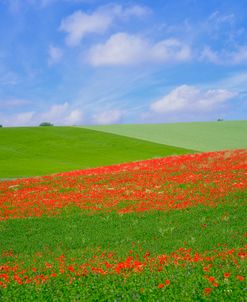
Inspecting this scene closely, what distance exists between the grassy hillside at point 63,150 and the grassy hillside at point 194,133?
17.3 feet

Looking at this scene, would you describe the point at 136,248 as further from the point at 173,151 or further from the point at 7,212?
the point at 173,151

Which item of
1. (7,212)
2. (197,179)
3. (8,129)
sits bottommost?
(7,212)

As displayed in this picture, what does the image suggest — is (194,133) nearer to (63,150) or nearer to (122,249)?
(63,150)

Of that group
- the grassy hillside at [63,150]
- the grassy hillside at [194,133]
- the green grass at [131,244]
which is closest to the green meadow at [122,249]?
the green grass at [131,244]

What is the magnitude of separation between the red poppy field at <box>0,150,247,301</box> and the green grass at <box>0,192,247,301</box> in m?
0.04

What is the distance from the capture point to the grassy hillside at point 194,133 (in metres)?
79.6

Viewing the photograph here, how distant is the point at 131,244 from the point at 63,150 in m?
62.6

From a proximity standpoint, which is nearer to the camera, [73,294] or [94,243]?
[73,294]

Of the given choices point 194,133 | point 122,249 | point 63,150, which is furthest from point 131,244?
point 194,133

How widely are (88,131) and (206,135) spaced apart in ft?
91.5

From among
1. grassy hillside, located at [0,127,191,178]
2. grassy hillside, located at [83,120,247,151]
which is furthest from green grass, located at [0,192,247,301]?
grassy hillside, located at [83,120,247,151]

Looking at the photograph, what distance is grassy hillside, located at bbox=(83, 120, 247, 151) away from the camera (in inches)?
3132

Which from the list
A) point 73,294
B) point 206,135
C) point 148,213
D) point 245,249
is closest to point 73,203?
point 148,213

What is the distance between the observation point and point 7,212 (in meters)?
25.7
